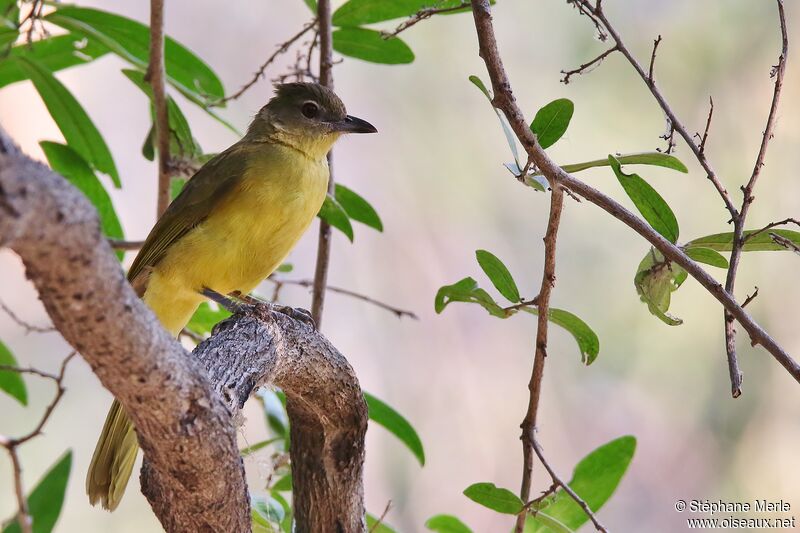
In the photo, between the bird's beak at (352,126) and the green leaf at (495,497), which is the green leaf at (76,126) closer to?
the bird's beak at (352,126)

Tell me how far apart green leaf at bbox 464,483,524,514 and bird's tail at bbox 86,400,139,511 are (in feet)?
2.90

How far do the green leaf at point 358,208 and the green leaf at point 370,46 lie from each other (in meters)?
0.44

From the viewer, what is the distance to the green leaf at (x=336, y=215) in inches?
113

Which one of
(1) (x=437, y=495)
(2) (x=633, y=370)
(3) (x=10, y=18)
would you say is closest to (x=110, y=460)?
(3) (x=10, y=18)

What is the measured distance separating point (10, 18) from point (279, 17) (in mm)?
4419

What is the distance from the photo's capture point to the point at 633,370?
6629 mm

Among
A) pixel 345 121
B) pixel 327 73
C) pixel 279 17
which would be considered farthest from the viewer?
pixel 279 17

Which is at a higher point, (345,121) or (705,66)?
(705,66)

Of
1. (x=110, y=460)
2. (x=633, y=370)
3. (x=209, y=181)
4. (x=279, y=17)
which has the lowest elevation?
(x=110, y=460)

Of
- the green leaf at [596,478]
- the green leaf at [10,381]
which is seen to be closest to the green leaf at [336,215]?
the green leaf at [596,478]

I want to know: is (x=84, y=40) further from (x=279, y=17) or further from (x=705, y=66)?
(x=705, y=66)

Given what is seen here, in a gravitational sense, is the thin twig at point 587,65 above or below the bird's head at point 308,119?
below

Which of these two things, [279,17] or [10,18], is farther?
[279,17]

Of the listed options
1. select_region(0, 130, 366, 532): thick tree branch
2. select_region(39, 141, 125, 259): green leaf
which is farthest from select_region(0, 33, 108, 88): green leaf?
select_region(0, 130, 366, 532): thick tree branch
